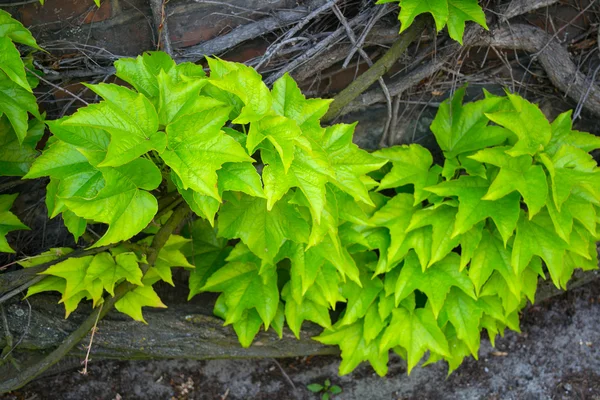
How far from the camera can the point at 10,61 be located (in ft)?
4.84

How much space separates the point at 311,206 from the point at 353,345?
1.15 metres

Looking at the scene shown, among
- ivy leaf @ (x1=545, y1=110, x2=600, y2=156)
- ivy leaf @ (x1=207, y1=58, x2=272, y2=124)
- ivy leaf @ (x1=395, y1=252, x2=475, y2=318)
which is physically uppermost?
ivy leaf @ (x1=207, y1=58, x2=272, y2=124)

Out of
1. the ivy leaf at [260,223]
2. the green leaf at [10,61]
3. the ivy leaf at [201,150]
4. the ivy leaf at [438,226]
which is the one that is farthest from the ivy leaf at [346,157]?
the green leaf at [10,61]

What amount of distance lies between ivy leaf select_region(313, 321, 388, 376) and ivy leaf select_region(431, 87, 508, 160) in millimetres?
832

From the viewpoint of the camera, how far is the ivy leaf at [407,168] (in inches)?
82.7

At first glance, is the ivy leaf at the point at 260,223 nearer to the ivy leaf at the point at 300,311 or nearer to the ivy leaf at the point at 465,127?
the ivy leaf at the point at 300,311

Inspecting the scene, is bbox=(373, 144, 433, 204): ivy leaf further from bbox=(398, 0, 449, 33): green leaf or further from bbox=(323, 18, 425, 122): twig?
bbox=(398, 0, 449, 33): green leaf

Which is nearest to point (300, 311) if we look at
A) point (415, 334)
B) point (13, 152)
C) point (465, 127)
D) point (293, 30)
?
point (415, 334)

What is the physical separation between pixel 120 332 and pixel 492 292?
1.48 meters

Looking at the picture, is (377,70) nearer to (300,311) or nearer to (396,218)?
(396,218)

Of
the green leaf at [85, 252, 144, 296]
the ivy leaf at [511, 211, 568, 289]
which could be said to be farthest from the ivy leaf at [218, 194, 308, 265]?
the ivy leaf at [511, 211, 568, 289]

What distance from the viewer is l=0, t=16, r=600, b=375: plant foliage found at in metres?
1.34

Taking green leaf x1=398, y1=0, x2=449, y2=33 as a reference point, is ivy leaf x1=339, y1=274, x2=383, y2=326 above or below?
below

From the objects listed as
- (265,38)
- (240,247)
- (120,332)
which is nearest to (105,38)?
(265,38)
